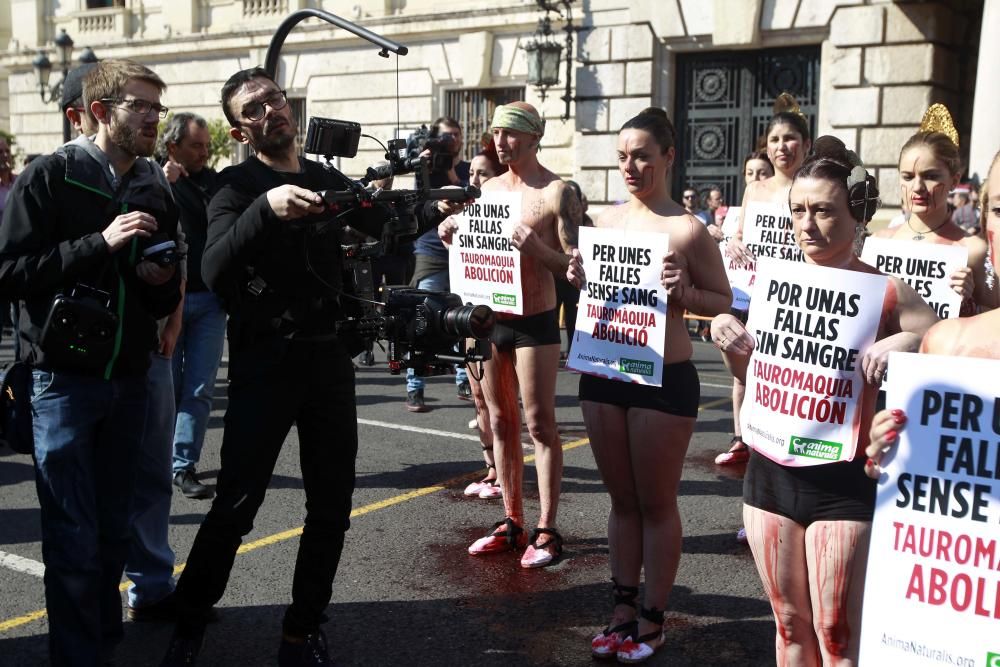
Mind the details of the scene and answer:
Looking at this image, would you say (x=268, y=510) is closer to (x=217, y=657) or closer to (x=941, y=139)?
(x=217, y=657)

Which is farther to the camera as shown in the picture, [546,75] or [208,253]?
[546,75]

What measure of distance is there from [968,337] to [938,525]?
0.43 meters

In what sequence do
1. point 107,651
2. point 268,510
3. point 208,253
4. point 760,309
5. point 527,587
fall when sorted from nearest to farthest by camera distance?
1. point 760,309
2. point 208,253
3. point 107,651
4. point 527,587
5. point 268,510

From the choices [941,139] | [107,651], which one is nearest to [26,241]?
[107,651]

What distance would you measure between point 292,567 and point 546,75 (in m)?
15.0

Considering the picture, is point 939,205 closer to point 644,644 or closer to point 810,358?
point 810,358

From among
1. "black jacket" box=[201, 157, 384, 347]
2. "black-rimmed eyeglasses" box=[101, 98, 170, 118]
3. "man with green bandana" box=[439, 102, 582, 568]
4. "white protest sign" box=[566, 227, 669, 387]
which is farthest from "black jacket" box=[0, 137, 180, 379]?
"man with green bandana" box=[439, 102, 582, 568]

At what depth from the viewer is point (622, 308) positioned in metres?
4.17

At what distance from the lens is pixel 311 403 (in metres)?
3.62

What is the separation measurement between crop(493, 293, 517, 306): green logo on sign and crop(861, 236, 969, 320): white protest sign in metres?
1.65

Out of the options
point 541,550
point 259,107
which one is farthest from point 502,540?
point 259,107

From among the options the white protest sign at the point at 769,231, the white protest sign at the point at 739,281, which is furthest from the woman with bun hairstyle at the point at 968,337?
the white protest sign at the point at 739,281

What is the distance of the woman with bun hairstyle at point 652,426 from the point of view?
386 centimetres

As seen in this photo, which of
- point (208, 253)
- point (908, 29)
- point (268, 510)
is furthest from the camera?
point (908, 29)
